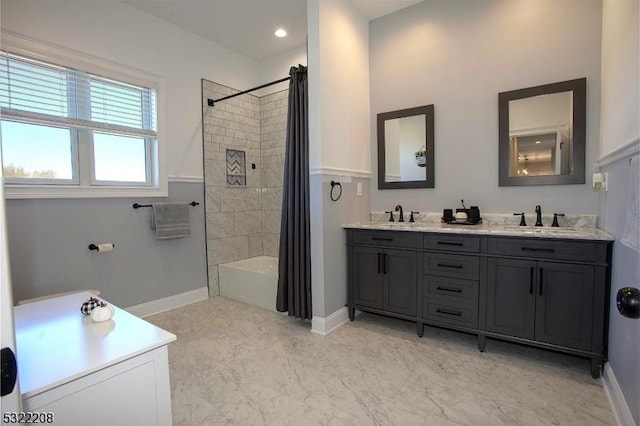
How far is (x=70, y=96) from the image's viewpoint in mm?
2795

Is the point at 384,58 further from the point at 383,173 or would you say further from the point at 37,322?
the point at 37,322

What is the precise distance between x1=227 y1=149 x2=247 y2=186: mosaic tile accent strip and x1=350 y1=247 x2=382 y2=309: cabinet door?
6.31ft

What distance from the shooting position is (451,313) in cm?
255

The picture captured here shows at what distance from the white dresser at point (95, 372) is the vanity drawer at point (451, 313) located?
2027 millimetres

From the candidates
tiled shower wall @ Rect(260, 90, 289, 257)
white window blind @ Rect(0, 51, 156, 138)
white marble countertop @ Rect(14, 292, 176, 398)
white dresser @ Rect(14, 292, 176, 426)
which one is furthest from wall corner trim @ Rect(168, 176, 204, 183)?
white dresser @ Rect(14, 292, 176, 426)

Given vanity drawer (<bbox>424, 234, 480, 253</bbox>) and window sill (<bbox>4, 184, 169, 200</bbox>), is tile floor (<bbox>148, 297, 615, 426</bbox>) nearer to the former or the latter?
vanity drawer (<bbox>424, 234, 480, 253</bbox>)

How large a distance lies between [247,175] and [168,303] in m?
1.79

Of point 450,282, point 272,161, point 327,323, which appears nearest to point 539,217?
point 450,282

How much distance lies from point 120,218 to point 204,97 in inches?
63.6

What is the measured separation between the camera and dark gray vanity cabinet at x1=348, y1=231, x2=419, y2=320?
2736 millimetres

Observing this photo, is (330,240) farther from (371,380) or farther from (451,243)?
(371,380)

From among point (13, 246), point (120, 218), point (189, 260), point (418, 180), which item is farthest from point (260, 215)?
point (13, 246)

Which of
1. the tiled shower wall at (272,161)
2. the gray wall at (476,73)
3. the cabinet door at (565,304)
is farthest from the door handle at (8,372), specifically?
the tiled shower wall at (272,161)

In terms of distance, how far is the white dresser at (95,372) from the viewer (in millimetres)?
949
